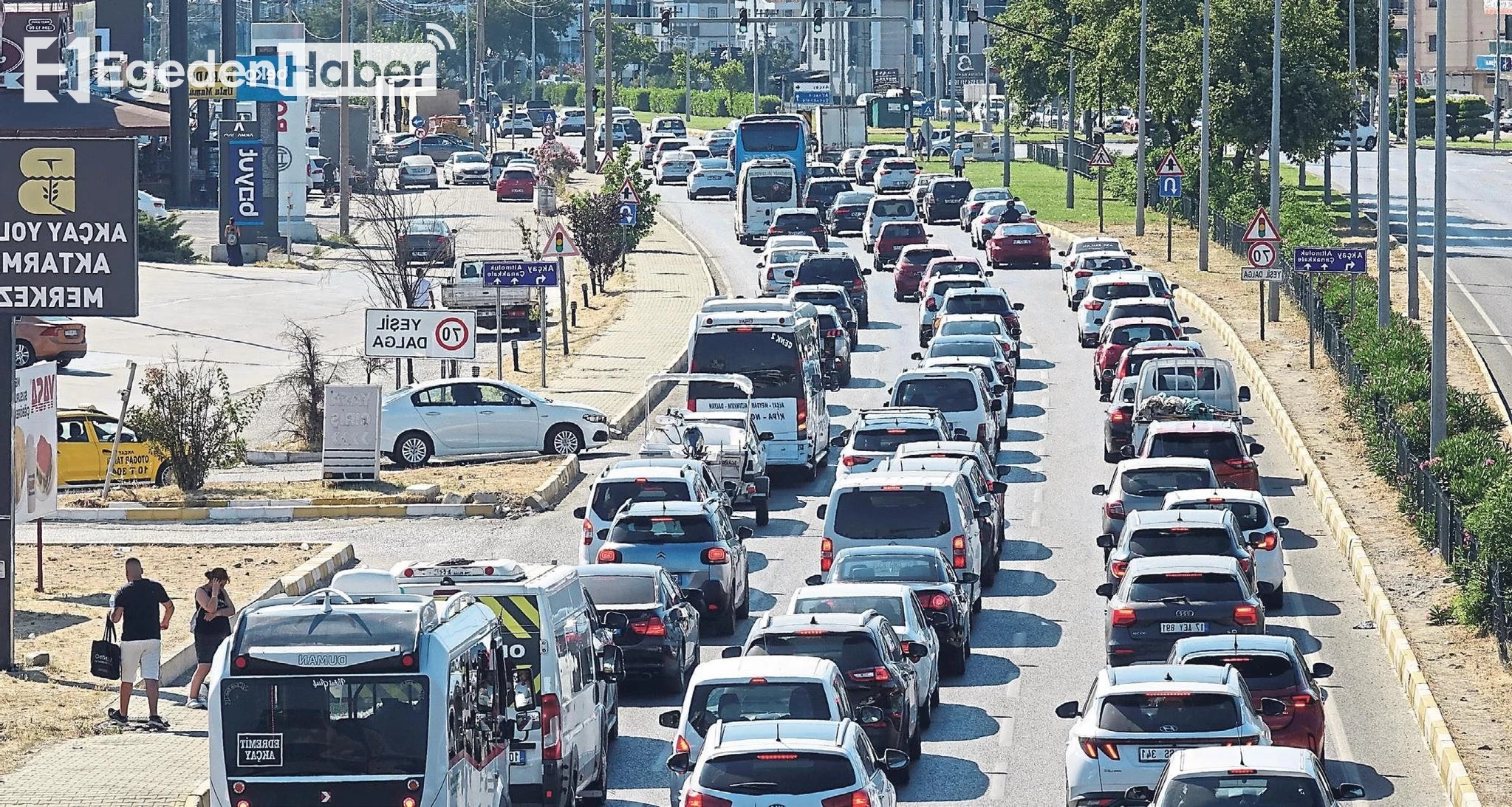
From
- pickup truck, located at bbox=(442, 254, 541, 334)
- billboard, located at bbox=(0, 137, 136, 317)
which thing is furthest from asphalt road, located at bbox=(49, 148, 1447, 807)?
pickup truck, located at bbox=(442, 254, 541, 334)

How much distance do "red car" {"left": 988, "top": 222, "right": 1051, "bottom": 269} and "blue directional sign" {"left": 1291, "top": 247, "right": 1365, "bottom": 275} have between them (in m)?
20.2

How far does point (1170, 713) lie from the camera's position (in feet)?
53.5

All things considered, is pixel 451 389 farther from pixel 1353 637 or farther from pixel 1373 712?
pixel 1373 712

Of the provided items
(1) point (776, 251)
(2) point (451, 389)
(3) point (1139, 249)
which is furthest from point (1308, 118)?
(2) point (451, 389)

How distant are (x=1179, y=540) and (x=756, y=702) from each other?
8468 mm

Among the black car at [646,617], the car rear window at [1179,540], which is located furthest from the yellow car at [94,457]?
the car rear window at [1179,540]

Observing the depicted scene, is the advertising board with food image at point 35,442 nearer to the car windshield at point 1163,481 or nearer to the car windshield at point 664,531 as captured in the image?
the car windshield at point 664,531

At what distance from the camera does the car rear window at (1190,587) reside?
21.2m

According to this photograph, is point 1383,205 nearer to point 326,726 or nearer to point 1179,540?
point 1179,540

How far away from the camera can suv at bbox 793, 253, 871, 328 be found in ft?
169

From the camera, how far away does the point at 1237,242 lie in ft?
209

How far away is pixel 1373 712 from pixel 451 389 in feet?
65.2

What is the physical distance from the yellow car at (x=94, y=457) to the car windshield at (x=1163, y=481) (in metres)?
16.6

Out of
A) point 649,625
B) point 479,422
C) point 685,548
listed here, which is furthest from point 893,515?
point 479,422
